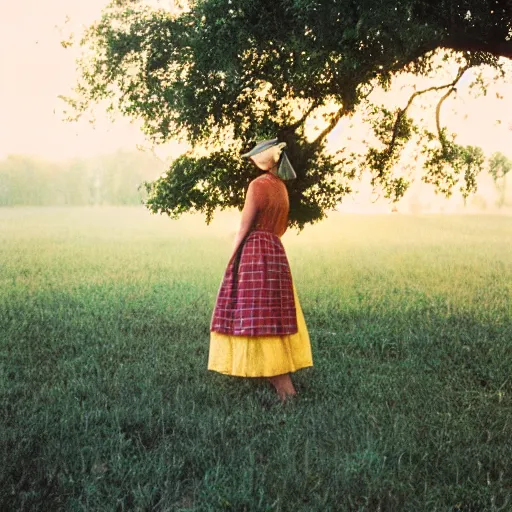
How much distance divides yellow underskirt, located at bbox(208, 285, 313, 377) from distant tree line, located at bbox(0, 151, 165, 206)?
6525cm

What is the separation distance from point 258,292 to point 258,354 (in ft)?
2.14

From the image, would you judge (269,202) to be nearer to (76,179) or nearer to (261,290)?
(261,290)

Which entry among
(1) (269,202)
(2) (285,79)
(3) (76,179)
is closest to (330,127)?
(2) (285,79)

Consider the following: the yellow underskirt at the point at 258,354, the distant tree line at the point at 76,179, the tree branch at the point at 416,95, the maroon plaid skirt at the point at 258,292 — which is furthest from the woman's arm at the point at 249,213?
the distant tree line at the point at 76,179

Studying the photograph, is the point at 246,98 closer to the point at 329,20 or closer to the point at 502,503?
the point at 329,20

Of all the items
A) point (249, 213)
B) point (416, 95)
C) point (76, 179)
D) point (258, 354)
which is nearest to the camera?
point (249, 213)

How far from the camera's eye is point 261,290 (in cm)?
679

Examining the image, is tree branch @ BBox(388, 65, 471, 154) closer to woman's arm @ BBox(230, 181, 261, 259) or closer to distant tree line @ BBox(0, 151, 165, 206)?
woman's arm @ BBox(230, 181, 261, 259)

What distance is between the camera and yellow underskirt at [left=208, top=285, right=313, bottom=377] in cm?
683

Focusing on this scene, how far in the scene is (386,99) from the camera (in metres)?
13.1

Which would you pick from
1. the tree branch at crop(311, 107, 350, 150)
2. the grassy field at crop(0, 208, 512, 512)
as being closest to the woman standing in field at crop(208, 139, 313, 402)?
the grassy field at crop(0, 208, 512, 512)

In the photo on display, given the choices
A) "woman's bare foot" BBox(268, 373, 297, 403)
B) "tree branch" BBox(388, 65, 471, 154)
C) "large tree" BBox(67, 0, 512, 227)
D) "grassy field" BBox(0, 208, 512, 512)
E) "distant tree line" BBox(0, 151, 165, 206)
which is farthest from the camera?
"distant tree line" BBox(0, 151, 165, 206)

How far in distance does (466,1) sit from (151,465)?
705cm

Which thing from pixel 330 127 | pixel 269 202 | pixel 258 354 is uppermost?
pixel 330 127
